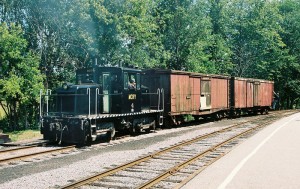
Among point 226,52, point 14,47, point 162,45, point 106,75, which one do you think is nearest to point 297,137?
point 106,75

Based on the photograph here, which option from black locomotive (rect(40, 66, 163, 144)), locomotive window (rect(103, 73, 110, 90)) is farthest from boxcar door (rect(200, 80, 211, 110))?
locomotive window (rect(103, 73, 110, 90))

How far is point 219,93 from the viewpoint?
2592cm

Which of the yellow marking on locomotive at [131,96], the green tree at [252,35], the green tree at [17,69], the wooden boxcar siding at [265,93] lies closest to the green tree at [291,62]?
the green tree at [252,35]

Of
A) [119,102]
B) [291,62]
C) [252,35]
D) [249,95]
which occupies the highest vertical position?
[252,35]

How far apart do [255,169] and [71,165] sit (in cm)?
517

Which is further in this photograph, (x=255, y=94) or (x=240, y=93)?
(x=255, y=94)

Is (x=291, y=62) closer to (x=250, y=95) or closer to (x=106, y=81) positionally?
(x=250, y=95)

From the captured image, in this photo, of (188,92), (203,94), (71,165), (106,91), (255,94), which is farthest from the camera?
(255,94)

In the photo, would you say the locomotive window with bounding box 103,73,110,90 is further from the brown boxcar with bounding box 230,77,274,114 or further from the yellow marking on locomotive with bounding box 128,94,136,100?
the brown boxcar with bounding box 230,77,274,114

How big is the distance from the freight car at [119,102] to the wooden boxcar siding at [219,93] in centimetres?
28

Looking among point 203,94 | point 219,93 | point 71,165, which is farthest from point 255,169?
point 219,93

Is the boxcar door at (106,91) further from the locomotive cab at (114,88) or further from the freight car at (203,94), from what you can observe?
the freight car at (203,94)

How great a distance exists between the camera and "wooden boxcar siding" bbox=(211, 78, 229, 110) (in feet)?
81.7

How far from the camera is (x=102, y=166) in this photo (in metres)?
9.62
